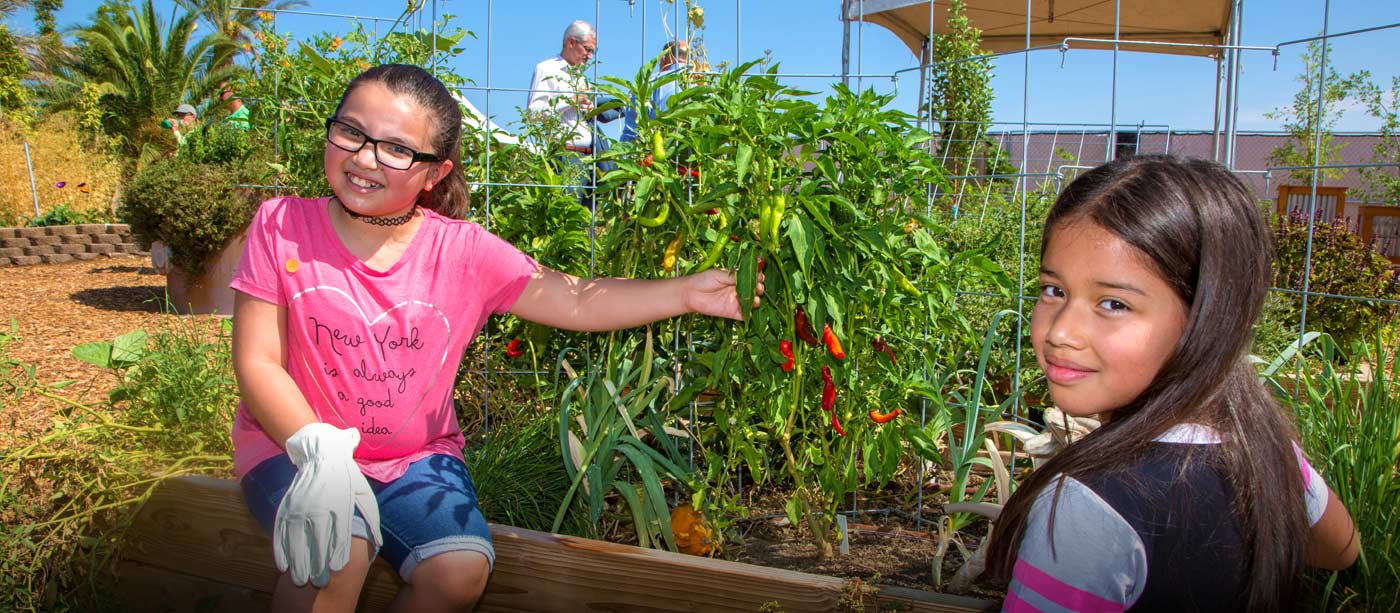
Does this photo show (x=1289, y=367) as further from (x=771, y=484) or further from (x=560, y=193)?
(x=560, y=193)

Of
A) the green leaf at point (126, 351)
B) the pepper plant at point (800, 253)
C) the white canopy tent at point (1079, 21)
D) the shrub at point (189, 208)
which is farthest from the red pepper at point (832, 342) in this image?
the white canopy tent at point (1079, 21)

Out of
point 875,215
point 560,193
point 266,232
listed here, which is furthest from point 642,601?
point 560,193

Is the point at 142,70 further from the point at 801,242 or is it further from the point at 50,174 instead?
the point at 801,242

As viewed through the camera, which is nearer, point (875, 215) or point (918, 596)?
point (918, 596)

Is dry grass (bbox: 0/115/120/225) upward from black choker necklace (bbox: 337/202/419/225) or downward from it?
upward

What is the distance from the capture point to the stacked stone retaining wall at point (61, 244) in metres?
9.80

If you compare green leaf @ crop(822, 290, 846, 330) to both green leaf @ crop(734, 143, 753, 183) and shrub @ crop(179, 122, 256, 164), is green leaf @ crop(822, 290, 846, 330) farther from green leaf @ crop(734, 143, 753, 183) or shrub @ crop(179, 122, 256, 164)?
shrub @ crop(179, 122, 256, 164)

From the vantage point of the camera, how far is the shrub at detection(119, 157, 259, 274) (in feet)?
19.5

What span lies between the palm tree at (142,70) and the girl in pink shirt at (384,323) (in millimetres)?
16742

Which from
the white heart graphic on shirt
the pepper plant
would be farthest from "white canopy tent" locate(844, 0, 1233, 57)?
the white heart graphic on shirt

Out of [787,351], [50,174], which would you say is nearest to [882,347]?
[787,351]

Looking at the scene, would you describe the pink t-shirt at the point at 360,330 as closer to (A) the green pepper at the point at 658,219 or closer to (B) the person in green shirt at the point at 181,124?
(A) the green pepper at the point at 658,219

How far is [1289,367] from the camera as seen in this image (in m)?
2.12

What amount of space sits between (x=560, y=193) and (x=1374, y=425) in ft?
6.40
